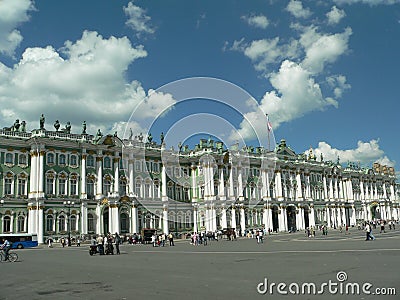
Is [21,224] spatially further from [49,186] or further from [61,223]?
[49,186]

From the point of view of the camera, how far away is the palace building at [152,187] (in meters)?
60.4

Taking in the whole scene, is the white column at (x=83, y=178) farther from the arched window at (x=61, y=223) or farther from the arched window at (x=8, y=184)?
the arched window at (x=8, y=184)

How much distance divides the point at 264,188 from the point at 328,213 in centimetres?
2354

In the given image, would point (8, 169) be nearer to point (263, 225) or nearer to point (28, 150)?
point (28, 150)

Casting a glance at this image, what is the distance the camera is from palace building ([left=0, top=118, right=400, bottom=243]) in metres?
60.4

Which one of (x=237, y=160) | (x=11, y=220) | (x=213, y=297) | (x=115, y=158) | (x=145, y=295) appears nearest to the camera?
(x=213, y=297)

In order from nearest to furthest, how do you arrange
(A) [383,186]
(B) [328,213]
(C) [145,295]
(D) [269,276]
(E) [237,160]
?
(C) [145,295] < (D) [269,276] < (E) [237,160] < (B) [328,213] < (A) [383,186]

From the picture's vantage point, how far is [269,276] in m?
16.2

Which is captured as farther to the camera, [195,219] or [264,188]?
[264,188]

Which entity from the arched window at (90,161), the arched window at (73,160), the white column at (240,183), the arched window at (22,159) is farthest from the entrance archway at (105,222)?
the white column at (240,183)

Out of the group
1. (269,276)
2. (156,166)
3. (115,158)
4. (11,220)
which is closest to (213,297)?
(269,276)

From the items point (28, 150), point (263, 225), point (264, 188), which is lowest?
point (263, 225)

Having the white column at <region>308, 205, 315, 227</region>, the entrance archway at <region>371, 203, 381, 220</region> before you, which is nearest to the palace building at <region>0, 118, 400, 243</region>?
the white column at <region>308, 205, 315, 227</region>

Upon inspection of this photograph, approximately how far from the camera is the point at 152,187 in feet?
243
